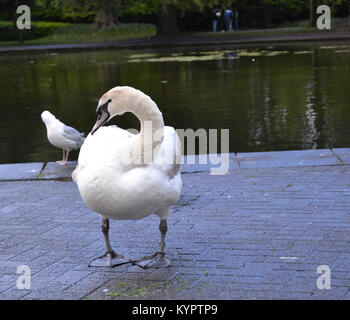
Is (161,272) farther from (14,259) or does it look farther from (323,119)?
(323,119)

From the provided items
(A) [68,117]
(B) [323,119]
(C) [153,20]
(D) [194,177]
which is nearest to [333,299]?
(D) [194,177]

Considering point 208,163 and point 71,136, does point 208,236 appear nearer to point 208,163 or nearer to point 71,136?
point 208,163

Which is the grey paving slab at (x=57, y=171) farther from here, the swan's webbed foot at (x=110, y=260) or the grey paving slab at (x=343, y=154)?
the grey paving slab at (x=343, y=154)

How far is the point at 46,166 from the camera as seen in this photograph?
27.8 feet

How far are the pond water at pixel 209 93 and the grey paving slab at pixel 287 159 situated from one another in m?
1.28

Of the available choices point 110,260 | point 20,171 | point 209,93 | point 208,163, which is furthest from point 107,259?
point 209,93

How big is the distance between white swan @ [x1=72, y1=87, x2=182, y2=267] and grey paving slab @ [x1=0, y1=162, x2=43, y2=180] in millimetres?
3446

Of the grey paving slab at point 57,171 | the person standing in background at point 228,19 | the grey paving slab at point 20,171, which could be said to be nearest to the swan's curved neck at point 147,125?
the grey paving slab at point 57,171

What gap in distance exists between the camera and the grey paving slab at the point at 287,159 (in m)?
7.93

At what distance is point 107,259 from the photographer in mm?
5094

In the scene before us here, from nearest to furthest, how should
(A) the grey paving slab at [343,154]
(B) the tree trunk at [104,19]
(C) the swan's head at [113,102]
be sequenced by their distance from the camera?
(C) the swan's head at [113,102]
(A) the grey paving slab at [343,154]
(B) the tree trunk at [104,19]

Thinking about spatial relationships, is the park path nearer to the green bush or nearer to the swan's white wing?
the green bush

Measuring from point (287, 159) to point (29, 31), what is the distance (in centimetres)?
3859

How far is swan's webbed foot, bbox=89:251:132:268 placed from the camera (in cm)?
505
